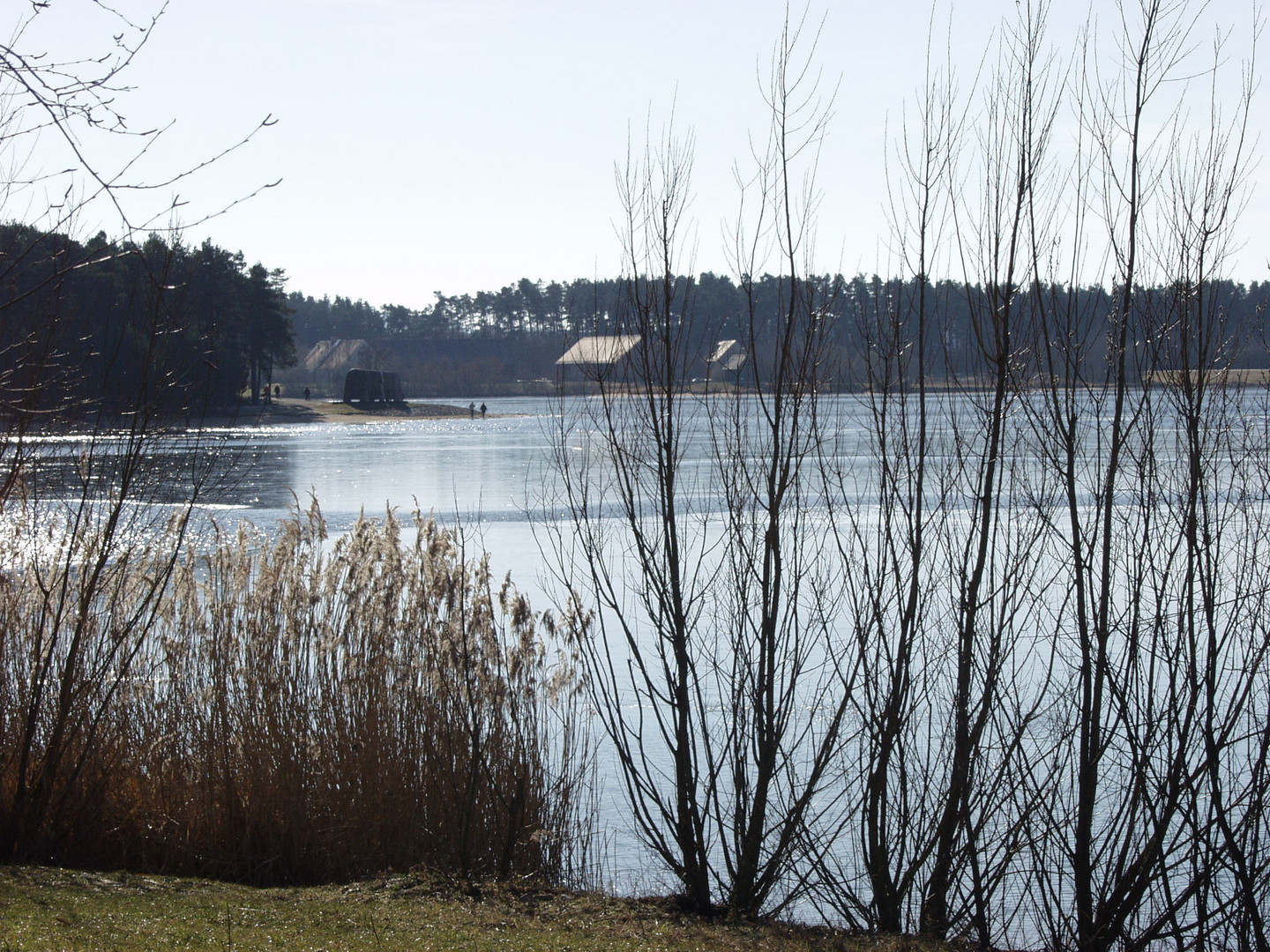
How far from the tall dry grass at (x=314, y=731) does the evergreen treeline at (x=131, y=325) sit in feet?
3.69

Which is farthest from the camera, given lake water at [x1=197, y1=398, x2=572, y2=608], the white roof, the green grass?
lake water at [x1=197, y1=398, x2=572, y2=608]

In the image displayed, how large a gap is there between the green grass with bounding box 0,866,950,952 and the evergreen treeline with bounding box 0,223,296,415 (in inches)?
79.5

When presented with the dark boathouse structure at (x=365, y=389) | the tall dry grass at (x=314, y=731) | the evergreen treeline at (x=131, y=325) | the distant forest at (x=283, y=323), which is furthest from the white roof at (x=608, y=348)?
the dark boathouse structure at (x=365, y=389)

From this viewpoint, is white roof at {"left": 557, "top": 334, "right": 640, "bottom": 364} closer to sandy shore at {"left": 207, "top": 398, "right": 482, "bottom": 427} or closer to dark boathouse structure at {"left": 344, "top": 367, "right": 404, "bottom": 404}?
sandy shore at {"left": 207, "top": 398, "right": 482, "bottom": 427}

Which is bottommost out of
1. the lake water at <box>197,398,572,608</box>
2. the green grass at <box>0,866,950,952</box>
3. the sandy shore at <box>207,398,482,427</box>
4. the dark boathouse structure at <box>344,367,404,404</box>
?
the green grass at <box>0,866,950,952</box>

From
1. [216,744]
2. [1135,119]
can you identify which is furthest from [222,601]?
[1135,119]

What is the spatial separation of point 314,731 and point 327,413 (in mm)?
61431

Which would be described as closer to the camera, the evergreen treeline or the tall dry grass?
the evergreen treeline

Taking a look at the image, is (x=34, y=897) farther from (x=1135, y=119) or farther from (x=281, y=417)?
(x=281, y=417)

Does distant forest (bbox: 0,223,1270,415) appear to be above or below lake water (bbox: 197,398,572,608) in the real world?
above

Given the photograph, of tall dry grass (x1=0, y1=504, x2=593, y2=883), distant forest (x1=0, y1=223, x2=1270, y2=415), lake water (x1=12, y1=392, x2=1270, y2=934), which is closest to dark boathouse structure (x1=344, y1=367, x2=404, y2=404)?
distant forest (x1=0, y1=223, x2=1270, y2=415)

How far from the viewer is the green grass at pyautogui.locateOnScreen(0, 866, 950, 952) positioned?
4.22m

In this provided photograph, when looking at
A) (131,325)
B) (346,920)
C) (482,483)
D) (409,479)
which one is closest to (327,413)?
(409,479)

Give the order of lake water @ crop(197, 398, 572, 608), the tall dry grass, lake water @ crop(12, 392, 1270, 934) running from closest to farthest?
the tall dry grass
lake water @ crop(12, 392, 1270, 934)
lake water @ crop(197, 398, 572, 608)
